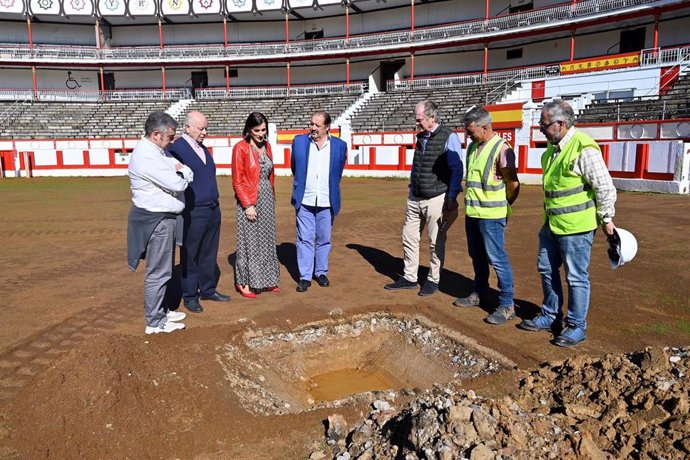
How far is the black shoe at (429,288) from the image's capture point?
510 cm

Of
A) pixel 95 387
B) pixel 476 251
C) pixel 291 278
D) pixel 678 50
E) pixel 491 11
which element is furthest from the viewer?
pixel 491 11

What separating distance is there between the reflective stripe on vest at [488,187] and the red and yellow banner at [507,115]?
15.9 metres

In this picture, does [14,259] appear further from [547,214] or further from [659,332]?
[659,332]

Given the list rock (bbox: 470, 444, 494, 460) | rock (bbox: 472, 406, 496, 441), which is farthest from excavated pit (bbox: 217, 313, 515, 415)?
rock (bbox: 470, 444, 494, 460)

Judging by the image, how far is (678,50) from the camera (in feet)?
63.9

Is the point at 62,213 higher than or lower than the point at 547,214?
lower

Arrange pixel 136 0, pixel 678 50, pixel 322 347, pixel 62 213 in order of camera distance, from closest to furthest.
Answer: pixel 322 347 → pixel 62 213 → pixel 678 50 → pixel 136 0

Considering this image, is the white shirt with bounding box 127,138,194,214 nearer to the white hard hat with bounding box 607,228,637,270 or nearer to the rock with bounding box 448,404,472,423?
the rock with bounding box 448,404,472,423

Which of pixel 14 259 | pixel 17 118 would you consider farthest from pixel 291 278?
pixel 17 118

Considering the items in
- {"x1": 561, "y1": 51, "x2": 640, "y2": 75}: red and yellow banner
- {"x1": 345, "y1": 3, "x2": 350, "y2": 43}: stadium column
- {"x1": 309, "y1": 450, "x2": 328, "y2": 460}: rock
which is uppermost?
{"x1": 345, "y1": 3, "x2": 350, "y2": 43}: stadium column

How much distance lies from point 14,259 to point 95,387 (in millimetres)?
→ 4993

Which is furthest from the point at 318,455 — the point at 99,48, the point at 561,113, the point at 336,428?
the point at 99,48

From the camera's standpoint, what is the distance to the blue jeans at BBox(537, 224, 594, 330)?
3.73 m

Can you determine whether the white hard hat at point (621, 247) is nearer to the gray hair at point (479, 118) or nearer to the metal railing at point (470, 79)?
the gray hair at point (479, 118)
